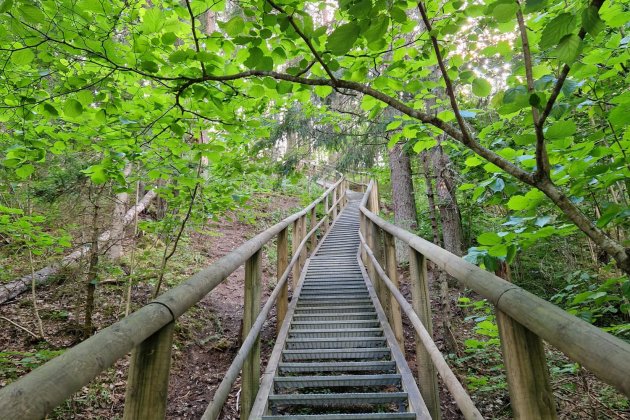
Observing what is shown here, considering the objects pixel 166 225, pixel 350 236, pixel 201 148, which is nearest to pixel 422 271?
pixel 201 148

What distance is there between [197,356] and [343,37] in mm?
4650

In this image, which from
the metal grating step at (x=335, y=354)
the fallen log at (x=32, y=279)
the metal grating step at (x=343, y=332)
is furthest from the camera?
the fallen log at (x=32, y=279)

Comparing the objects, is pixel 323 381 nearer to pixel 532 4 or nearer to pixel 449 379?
pixel 449 379

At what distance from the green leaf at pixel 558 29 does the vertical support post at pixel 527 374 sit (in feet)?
2.92

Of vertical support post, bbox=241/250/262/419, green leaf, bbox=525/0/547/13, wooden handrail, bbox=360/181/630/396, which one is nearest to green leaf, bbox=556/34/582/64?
green leaf, bbox=525/0/547/13

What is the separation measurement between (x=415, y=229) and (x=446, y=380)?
7.57 metres

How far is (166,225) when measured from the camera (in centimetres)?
416

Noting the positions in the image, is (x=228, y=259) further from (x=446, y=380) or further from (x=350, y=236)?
(x=350, y=236)

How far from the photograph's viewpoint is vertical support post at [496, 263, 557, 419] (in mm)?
1106

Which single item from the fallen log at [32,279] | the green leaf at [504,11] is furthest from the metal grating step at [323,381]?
the fallen log at [32,279]

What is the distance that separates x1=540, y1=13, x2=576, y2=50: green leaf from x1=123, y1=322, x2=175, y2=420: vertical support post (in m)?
1.47

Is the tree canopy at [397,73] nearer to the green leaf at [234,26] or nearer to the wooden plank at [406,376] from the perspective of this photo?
the green leaf at [234,26]

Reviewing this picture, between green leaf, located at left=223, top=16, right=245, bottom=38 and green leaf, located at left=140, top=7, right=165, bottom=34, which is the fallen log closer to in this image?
green leaf, located at left=140, top=7, right=165, bottom=34

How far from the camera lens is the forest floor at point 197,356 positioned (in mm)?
3299
